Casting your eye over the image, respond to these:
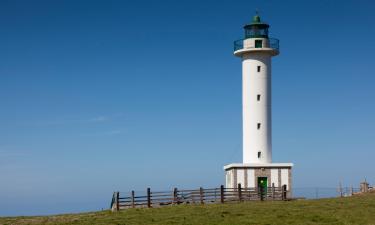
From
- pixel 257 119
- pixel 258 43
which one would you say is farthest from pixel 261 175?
pixel 258 43

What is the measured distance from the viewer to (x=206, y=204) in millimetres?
41062

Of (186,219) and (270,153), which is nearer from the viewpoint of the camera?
(186,219)

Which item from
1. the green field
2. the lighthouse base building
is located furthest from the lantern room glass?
the green field

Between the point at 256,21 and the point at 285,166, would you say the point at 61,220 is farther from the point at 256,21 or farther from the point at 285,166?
the point at 256,21

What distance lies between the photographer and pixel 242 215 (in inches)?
1292

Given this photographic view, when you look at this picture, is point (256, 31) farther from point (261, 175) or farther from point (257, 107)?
point (261, 175)

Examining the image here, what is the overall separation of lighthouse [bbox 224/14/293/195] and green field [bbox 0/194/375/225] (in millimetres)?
8398

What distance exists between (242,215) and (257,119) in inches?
665

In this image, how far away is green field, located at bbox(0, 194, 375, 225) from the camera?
3092 centimetres

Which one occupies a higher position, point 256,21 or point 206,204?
point 256,21

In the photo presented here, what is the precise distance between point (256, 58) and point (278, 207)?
56.3 ft

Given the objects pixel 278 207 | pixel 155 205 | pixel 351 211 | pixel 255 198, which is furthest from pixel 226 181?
pixel 351 211

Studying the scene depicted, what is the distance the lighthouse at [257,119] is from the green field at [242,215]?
8.40 metres

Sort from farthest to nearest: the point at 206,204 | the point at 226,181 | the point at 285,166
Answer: the point at 226,181 < the point at 285,166 < the point at 206,204
